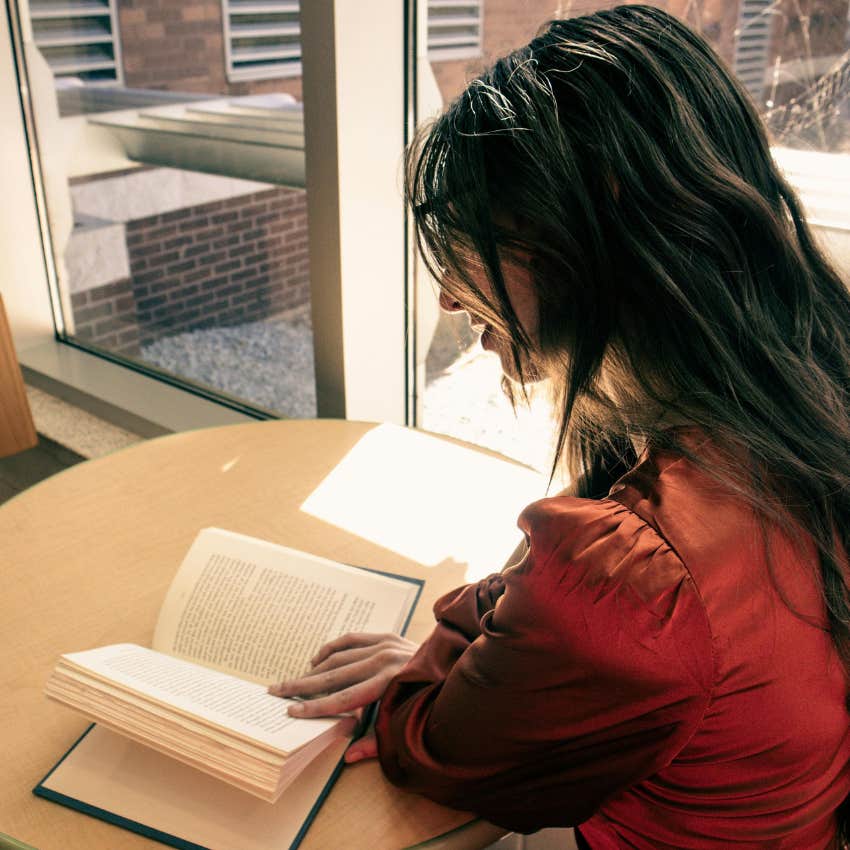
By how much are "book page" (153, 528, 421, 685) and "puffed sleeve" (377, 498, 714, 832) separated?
0.24 meters

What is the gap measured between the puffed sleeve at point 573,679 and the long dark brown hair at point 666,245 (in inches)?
4.2

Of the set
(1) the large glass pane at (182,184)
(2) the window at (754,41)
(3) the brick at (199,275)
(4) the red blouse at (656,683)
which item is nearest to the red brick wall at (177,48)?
(1) the large glass pane at (182,184)

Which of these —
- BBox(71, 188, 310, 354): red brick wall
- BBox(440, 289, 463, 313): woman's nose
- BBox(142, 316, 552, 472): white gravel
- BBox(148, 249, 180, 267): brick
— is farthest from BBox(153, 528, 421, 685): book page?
BBox(148, 249, 180, 267): brick

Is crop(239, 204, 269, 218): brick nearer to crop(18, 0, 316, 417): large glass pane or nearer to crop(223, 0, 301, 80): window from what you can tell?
crop(18, 0, 316, 417): large glass pane

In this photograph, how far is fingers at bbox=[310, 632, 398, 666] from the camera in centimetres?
93

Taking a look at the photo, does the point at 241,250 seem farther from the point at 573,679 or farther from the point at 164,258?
the point at 573,679

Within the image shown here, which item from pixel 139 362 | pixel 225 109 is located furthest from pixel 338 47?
pixel 139 362

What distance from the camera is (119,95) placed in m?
2.61

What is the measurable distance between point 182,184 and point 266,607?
1.85 m

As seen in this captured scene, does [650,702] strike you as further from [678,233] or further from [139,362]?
[139,362]

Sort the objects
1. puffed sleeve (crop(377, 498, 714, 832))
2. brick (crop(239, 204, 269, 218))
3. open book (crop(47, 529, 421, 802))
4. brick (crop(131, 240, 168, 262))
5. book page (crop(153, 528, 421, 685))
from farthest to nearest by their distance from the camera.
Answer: brick (crop(131, 240, 168, 262)), brick (crop(239, 204, 269, 218)), book page (crop(153, 528, 421, 685)), open book (crop(47, 529, 421, 802)), puffed sleeve (crop(377, 498, 714, 832))

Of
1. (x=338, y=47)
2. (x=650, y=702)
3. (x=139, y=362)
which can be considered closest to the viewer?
(x=650, y=702)

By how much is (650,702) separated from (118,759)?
0.50 metres

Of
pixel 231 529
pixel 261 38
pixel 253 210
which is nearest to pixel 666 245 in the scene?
pixel 231 529
